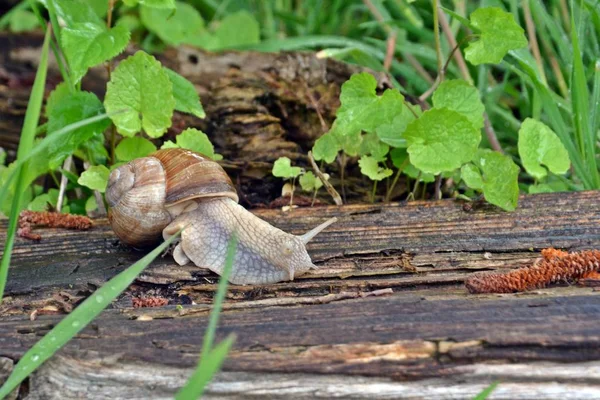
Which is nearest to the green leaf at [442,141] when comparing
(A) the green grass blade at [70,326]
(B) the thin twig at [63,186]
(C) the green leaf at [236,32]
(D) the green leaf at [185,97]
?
(D) the green leaf at [185,97]

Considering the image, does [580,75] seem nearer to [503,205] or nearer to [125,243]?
[503,205]

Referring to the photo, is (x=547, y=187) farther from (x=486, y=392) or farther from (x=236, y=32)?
(x=236, y=32)

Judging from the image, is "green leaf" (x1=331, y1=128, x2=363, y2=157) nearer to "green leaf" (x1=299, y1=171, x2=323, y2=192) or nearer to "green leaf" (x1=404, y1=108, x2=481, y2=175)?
"green leaf" (x1=299, y1=171, x2=323, y2=192)

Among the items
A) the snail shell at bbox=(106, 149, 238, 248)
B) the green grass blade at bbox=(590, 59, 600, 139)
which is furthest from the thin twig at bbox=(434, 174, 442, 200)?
the snail shell at bbox=(106, 149, 238, 248)

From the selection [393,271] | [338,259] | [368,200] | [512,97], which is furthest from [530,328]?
[512,97]

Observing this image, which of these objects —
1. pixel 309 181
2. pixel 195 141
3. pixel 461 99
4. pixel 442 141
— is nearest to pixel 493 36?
pixel 461 99

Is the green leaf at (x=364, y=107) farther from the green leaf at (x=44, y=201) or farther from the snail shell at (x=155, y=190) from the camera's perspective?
the green leaf at (x=44, y=201)
